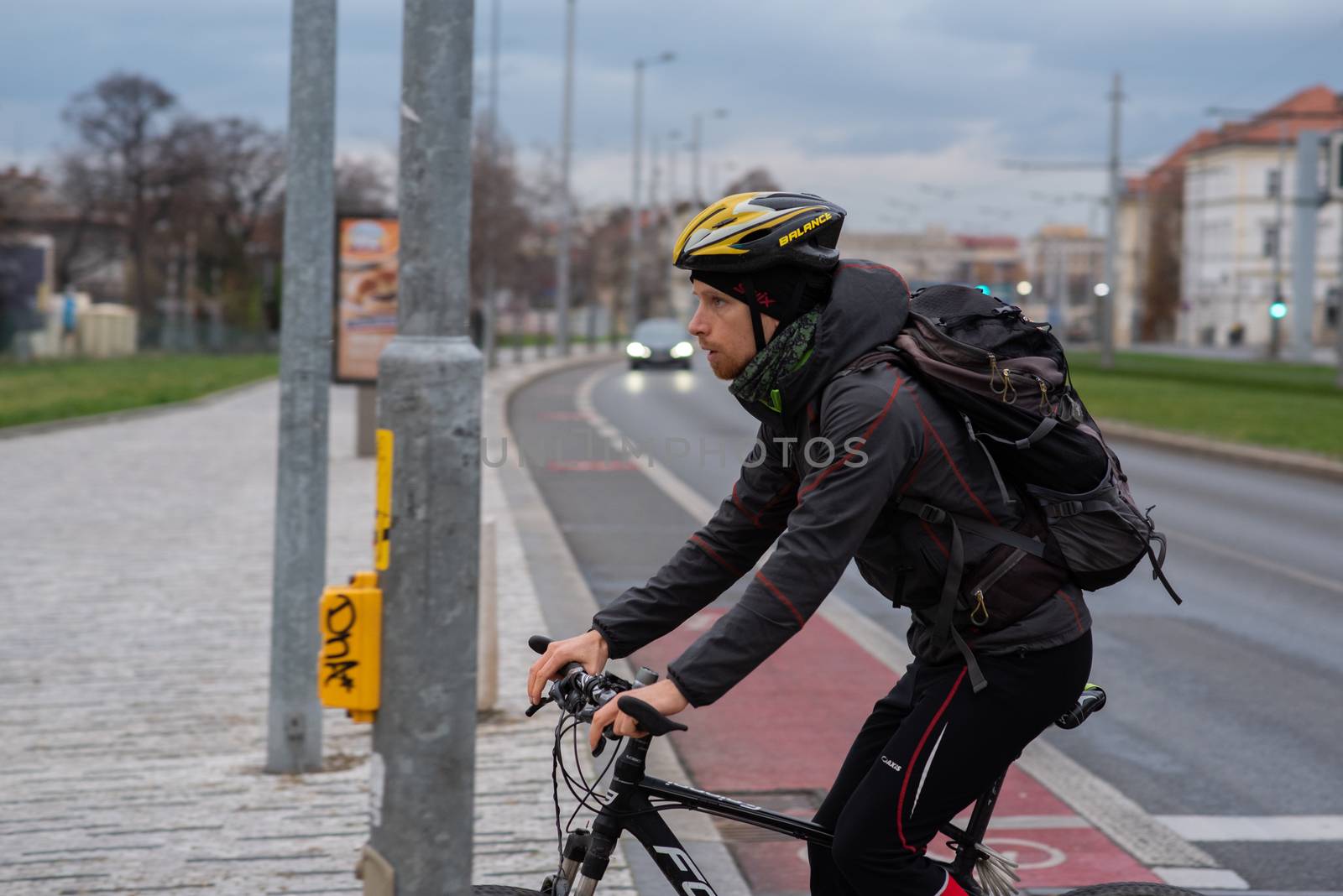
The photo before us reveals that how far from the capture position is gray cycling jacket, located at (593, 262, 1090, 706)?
2.64 meters

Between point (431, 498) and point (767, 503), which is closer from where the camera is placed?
point (431, 498)

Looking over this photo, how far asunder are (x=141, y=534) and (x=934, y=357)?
10.8m

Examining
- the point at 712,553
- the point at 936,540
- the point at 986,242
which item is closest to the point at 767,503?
the point at 712,553

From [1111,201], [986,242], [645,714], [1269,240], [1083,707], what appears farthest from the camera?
[986,242]

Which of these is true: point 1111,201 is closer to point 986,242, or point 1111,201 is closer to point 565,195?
point 565,195

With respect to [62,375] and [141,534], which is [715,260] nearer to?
[141,534]

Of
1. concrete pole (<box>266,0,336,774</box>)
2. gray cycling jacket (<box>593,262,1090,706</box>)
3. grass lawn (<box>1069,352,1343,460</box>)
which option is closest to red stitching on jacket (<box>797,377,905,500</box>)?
gray cycling jacket (<box>593,262,1090,706</box>)

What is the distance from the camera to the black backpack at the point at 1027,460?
2.75 m

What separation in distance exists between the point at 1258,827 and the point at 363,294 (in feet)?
43.8

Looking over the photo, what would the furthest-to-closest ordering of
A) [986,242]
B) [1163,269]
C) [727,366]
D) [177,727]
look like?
[986,242]
[1163,269]
[177,727]
[727,366]

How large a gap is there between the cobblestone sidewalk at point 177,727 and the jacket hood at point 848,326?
2272mm

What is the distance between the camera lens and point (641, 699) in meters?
2.64

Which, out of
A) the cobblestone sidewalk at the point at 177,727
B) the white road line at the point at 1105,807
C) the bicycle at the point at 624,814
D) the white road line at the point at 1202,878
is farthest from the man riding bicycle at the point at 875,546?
the white road line at the point at 1105,807

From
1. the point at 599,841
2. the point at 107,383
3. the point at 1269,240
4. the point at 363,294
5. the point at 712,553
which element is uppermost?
the point at 1269,240
